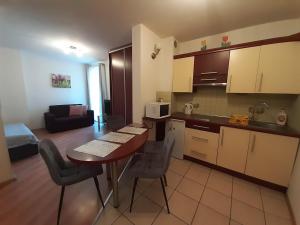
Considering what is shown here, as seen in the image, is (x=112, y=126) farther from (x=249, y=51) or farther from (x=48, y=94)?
(x=48, y=94)

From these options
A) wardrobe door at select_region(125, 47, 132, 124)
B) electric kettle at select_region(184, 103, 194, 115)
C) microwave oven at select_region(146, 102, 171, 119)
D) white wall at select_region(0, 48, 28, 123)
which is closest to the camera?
microwave oven at select_region(146, 102, 171, 119)

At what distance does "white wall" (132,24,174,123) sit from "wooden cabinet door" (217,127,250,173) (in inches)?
54.4

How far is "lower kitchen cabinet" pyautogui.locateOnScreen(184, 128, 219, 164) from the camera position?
7.43 feet

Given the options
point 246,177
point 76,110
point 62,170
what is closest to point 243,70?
point 246,177

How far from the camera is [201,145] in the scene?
2.38m

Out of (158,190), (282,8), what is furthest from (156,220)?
(282,8)

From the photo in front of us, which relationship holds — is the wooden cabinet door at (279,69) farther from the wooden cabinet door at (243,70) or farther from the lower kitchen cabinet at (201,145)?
the lower kitchen cabinet at (201,145)

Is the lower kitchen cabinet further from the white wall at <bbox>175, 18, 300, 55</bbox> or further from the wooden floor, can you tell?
the white wall at <bbox>175, 18, 300, 55</bbox>

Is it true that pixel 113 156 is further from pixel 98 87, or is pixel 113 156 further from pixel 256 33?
pixel 98 87

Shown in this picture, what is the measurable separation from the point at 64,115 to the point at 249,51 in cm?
542

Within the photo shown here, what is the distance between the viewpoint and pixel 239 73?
2104mm

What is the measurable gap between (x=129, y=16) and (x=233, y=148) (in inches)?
102

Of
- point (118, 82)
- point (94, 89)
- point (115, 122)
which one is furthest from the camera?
point (94, 89)

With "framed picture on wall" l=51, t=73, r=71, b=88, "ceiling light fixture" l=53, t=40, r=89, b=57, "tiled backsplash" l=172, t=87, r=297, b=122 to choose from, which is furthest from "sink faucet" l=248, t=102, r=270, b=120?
"framed picture on wall" l=51, t=73, r=71, b=88
